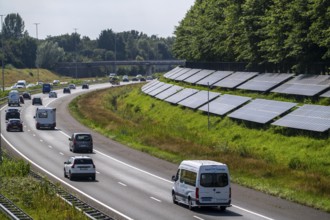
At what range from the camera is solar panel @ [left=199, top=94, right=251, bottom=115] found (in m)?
79.9

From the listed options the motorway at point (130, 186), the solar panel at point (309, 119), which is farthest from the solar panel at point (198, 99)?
the solar panel at point (309, 119)

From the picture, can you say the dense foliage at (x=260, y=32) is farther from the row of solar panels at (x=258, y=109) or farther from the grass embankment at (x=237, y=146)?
the grass embankment at (x=237, y=146)

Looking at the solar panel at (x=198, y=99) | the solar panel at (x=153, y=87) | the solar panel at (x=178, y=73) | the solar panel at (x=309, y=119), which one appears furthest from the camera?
the solar panel at (x=178, y=73)

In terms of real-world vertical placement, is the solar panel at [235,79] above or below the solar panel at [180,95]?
above

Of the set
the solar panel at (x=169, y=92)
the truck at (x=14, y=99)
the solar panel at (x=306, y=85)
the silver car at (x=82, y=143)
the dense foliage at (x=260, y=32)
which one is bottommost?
the truck at (x=14, y=99)

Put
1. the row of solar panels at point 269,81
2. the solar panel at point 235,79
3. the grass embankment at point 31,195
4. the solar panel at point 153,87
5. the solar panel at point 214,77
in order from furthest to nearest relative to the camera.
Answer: the solar panel at point 153,87 → the solar panel at point 214,77 → the solar panel at point 235,79 → the row of solar panels at point 269,81 → the grass embankment at point 31,195

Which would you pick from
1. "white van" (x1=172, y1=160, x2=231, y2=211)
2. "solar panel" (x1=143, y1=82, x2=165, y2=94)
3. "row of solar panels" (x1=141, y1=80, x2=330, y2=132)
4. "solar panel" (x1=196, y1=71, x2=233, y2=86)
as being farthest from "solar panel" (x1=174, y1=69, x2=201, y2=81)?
"white van" (x1=172, y1=160, x2=231, y2=211)

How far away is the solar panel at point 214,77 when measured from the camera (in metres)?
103

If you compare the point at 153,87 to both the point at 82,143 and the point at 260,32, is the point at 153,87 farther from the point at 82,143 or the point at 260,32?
the point at 82,143

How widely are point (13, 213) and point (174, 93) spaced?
71.7 m

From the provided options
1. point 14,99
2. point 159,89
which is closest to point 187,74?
point 159,89

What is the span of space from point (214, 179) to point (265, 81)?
46.8 metres

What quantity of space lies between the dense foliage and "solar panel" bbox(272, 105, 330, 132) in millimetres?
9981

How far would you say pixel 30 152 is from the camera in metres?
74.8
